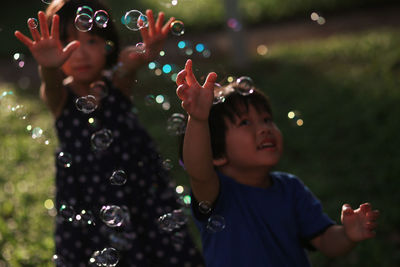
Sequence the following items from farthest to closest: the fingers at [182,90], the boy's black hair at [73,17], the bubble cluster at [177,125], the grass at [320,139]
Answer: the grass at [320,139] → the boy's black hair at [73,17] → the bubble cluster at [177,125] → the fingers at [182,90]

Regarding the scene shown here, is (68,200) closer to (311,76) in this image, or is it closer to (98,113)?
(98,113)

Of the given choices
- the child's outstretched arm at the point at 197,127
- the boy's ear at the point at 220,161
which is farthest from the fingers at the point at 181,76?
the boy's ear at the point at 220,161

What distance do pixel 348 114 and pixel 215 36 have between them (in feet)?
17.0

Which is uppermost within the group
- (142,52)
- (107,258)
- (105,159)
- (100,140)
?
(142,52)

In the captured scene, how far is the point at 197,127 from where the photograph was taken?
1882 mm

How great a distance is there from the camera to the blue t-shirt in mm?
2080

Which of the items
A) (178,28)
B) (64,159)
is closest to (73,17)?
(178,28)

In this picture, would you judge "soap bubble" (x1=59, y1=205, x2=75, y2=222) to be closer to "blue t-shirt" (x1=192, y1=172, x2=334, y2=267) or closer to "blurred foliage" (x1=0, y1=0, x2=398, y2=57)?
"blue t-shirt" (x1=192, y1=172, x2=334, y2=267)

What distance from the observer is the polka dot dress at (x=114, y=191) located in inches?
107

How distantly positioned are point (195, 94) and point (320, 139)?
330cm

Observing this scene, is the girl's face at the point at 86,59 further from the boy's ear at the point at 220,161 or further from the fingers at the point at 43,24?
the boy's ear at the point at 220,161

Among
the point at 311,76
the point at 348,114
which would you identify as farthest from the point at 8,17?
the point at 348,114

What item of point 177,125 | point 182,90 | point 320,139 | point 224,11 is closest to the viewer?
point 182,90

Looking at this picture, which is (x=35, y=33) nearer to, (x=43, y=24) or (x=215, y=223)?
(x=43, y=24)
